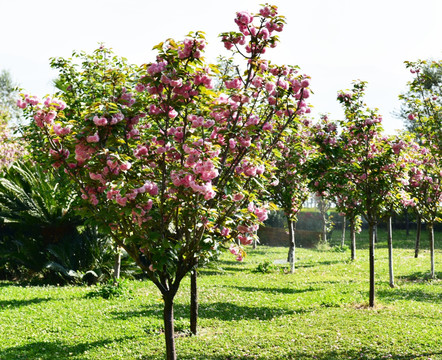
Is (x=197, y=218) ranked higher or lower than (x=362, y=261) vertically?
higher

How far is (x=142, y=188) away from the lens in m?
4.06

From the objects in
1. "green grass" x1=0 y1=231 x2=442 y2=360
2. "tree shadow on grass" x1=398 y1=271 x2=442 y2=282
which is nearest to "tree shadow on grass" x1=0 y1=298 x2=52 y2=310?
"green grass" x1=0 y1=231 x2=442 y2=360

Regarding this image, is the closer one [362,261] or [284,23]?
[284,23]

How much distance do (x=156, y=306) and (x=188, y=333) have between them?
2208 mm

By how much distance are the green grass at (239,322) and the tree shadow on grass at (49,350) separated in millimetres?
14

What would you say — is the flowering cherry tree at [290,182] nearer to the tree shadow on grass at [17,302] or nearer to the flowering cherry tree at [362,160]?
the flowering cherry tree at [362,160]

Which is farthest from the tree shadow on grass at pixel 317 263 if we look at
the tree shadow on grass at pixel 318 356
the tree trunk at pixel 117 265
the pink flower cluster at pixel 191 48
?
the pink flower cluster at pixel 191 48

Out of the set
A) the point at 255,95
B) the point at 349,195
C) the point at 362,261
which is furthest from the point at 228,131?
the point at 362,261

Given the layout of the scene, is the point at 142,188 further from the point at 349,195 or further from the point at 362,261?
the point at 362,261

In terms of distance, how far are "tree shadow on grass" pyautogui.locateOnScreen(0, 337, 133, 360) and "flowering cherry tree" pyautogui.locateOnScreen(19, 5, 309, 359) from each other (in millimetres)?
2139

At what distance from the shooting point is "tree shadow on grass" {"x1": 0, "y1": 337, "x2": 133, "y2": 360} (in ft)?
20.3

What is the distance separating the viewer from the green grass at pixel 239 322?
6328mm

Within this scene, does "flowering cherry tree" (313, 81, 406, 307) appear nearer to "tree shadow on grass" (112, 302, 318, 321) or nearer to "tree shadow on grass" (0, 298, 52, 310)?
"tree shadow on grass" (112, 302, 318, 321)

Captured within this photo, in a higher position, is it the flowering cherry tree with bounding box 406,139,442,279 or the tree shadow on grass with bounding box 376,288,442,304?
the flowering cherry tree with bounding box 406,139,442,279
